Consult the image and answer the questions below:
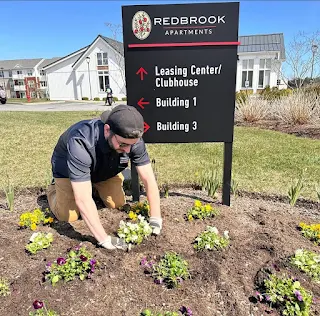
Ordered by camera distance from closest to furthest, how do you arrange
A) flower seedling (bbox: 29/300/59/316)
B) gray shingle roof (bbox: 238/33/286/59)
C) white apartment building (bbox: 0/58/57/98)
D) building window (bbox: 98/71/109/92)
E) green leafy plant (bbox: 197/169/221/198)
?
1. flower seedling (bbox: 29/300/59/316)
2. green leafy plant (bbox: 197/169/221/198)
3. gray shingle roof (bbox: 238/33/286/59)
4. building window (bbox: 98/71/109/92)
5. white apartment building (bbox: 0/58/57/98)

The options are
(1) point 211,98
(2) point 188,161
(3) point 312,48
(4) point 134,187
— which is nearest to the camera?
(1) point 211,98

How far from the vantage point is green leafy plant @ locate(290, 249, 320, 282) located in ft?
6.83

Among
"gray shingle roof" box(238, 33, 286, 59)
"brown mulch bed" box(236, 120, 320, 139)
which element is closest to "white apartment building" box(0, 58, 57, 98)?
"gray shingle roof" box(238, 33, 286, 59)

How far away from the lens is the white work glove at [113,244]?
7.47 feet

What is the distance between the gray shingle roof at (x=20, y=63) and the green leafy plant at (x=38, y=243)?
6756 cm

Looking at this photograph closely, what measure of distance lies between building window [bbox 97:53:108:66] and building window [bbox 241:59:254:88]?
15261mm

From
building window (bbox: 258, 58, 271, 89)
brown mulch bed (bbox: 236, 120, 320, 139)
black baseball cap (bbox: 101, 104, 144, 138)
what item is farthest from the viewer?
building window (bbox: 258, 58, 271, 89)

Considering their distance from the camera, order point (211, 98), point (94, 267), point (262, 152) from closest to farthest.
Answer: point (94, 267), point (211, 98), point (262, 152)

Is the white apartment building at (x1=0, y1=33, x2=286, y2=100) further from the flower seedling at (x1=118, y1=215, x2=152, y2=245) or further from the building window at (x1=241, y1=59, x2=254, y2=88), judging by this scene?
the flower seedling at (x1=118, y1=215, x2=152, y2=245)

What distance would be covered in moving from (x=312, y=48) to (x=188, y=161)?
13.9 m

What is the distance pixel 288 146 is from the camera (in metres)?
6.68

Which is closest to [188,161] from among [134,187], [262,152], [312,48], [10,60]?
[262,152]

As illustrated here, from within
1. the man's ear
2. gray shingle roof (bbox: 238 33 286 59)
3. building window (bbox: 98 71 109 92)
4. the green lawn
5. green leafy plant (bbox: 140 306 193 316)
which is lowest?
the green lawn

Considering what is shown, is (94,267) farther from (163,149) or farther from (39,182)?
(163,149)
